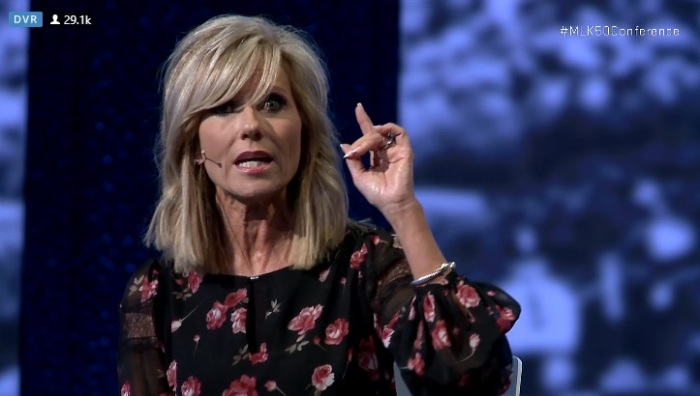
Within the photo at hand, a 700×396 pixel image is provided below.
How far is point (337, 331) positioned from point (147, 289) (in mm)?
342

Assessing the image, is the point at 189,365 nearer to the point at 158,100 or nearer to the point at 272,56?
the point at 272,56

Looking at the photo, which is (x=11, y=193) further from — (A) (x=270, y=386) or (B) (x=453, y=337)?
(B) (x=453, y=337)

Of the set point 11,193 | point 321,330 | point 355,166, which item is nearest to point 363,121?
point 355,166

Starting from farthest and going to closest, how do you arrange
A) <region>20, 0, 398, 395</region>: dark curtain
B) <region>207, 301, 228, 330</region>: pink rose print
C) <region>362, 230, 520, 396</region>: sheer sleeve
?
<region>20, 0, 398, 395</region>: dark curtain < <region>207, 301, 228, 330</region>: pink rose print < <region>362, 230, 520, 396</region>: sheer sleeve

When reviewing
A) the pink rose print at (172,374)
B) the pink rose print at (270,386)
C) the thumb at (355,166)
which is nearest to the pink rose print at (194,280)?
the pink rose print at (172,374)

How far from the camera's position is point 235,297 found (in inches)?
67.5

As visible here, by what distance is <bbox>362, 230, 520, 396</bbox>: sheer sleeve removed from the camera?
1450mm

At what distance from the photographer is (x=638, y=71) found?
295 cm

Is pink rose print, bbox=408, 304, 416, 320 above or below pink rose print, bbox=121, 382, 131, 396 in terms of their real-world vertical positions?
above

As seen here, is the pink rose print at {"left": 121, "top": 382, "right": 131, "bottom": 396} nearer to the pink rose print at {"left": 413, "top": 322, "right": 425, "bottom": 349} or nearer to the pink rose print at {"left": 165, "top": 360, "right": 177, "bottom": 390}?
the pink rose print at {"left": 165, "top": 360, "right": 177, "bottom": 390}

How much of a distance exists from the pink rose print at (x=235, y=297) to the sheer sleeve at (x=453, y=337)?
275mm

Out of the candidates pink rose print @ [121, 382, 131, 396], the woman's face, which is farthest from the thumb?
pink rose print @ [121, 382, 131, 396]

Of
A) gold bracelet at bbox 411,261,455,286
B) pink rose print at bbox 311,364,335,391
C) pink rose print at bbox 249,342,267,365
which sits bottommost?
pink rose print at bbox 311,364,335,391

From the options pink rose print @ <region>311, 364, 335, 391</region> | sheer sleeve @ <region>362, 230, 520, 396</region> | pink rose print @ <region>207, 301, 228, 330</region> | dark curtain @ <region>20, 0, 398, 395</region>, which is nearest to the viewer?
sheer sleeve @ <region>362, 230, 520, 396</region>
